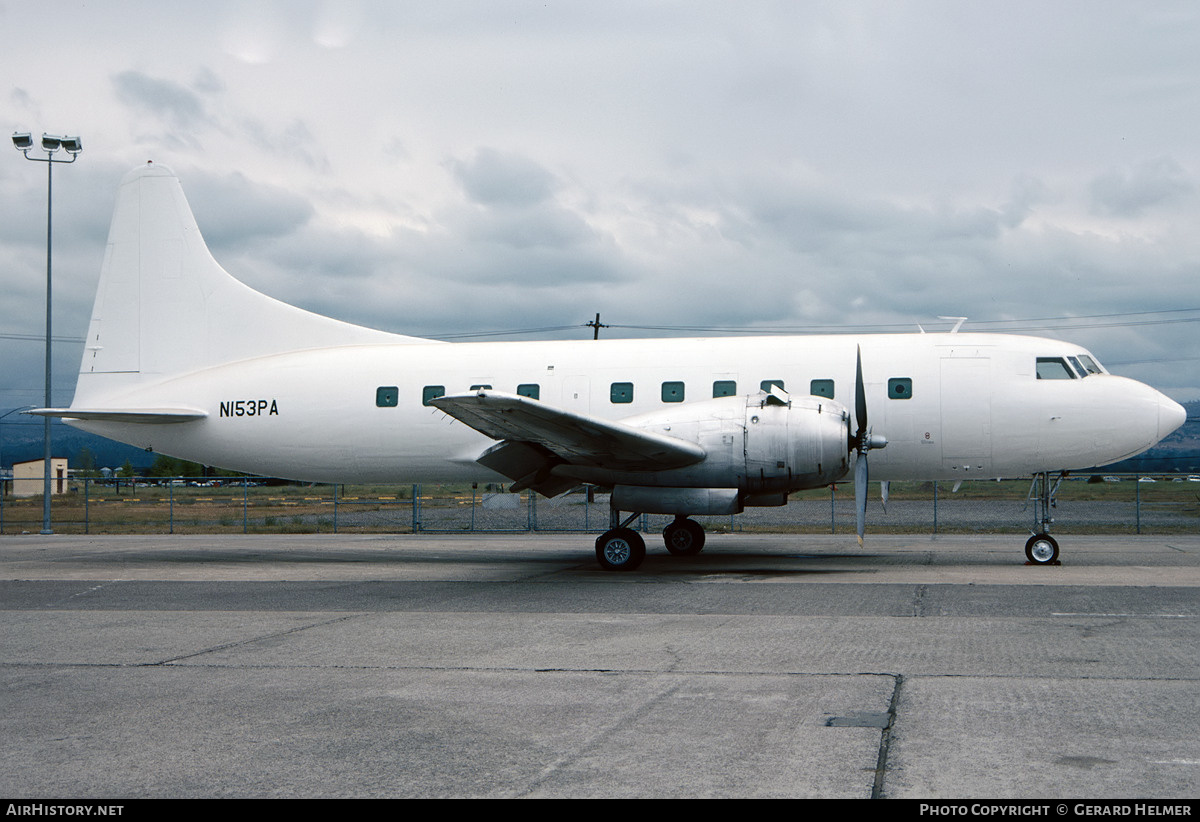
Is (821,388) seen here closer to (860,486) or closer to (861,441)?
(861,441)

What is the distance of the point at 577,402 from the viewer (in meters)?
19.7

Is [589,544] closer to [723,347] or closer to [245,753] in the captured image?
[723,347]

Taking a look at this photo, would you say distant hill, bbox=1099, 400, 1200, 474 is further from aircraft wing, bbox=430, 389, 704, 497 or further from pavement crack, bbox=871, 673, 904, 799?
pavement crack, bbox=871, 673, 904, 799

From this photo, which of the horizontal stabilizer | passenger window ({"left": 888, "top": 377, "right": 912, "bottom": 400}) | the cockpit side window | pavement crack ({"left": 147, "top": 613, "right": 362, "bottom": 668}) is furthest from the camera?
the horizontal stabilizer

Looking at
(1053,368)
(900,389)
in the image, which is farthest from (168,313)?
(1053,368)

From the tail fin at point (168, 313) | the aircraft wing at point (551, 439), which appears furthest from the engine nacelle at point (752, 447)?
the tail fin at point (168, 313)

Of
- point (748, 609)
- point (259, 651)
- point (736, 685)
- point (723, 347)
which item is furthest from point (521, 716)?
point (723, 347)

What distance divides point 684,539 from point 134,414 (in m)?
11.4

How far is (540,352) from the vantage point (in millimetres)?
20516

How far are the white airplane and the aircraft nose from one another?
0.13ft

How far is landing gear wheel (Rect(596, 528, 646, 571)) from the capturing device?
17.7m

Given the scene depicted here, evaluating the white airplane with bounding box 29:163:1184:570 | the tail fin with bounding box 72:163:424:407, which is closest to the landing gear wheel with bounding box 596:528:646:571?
the white airplane with bounding box 29:163:1184:570

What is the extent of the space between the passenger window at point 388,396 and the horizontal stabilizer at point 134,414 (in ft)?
12.5

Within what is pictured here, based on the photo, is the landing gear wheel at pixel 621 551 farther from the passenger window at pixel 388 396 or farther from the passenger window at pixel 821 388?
the passenger window at pixel 388 396
